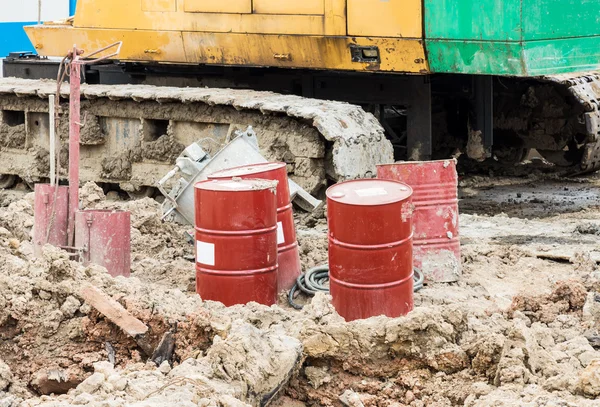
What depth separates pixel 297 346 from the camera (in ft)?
18.3

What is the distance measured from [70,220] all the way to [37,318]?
1.30m

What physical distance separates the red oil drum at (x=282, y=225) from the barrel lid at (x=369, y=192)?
2.12 feet

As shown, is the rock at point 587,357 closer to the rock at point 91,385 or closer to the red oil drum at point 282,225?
the rock at point 91,385

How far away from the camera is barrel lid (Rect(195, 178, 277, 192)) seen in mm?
6832

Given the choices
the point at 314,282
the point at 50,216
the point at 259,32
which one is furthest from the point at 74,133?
the point at 259,32

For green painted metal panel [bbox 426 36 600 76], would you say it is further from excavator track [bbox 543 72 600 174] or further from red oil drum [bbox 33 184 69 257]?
red oil drum [bbox 33 184 69 257]

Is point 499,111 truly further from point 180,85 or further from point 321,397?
point 321,397

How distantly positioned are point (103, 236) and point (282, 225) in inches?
47.8

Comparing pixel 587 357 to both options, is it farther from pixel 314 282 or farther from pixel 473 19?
pixel 473 19

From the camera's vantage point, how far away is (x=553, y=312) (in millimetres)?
6551

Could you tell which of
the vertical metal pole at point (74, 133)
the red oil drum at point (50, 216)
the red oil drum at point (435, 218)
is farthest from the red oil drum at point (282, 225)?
the red oil drum at point (50, 216)

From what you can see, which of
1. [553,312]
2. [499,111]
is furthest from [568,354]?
[499,111]

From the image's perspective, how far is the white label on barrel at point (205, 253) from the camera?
6930 millimetres

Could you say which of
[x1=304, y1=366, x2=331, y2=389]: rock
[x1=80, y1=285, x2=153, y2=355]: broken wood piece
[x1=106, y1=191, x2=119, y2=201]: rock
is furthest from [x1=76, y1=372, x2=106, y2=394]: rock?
[x1=106, y1=191, x2=119, y2=201]: rock
